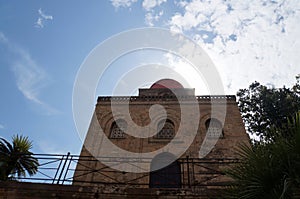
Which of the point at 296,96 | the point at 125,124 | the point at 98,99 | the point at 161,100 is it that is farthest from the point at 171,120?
the point at 296,96

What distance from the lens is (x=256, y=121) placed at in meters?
17.6

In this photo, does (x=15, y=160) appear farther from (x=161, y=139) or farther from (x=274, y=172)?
(x=274, y=172)

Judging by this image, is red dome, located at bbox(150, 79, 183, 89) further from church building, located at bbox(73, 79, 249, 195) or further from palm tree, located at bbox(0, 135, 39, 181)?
palm tree, located at bbox(0, 135, 39, 181)

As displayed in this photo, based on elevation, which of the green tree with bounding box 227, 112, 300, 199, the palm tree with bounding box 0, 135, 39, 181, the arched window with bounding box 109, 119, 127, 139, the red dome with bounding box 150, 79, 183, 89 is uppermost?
the red dome with bounding box 150, 79, 183, 89

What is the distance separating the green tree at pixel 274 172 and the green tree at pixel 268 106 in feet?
41.7

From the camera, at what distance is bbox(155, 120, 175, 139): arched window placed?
42.7 ft

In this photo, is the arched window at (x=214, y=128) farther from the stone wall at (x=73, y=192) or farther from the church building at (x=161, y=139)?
the stone wall at (x=73, y=192)

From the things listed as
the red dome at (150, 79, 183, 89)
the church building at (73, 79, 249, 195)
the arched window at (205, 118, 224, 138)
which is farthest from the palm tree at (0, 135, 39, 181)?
the red dome at (150, 79, 183, 89)

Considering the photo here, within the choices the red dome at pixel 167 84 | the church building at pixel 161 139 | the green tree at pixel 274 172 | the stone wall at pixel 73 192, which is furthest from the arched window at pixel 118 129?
the green tree at pixel 274 172

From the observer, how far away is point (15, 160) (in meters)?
9.77

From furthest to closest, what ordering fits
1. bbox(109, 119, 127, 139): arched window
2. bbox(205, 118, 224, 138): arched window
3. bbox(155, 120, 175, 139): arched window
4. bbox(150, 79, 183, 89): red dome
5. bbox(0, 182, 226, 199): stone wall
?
bbox(150, 79, 183, 89): red dome < bbox(109, 119, 127, 139): arched window < bbox(155, 120, 175, 139): arched window < bbox(205, 118, 224, 138): arched window < bbox(0, 182, 226, 199): stone wall

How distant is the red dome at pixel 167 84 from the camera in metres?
19.4

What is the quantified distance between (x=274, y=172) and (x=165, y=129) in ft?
32.0

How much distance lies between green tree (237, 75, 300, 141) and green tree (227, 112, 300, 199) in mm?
12699
